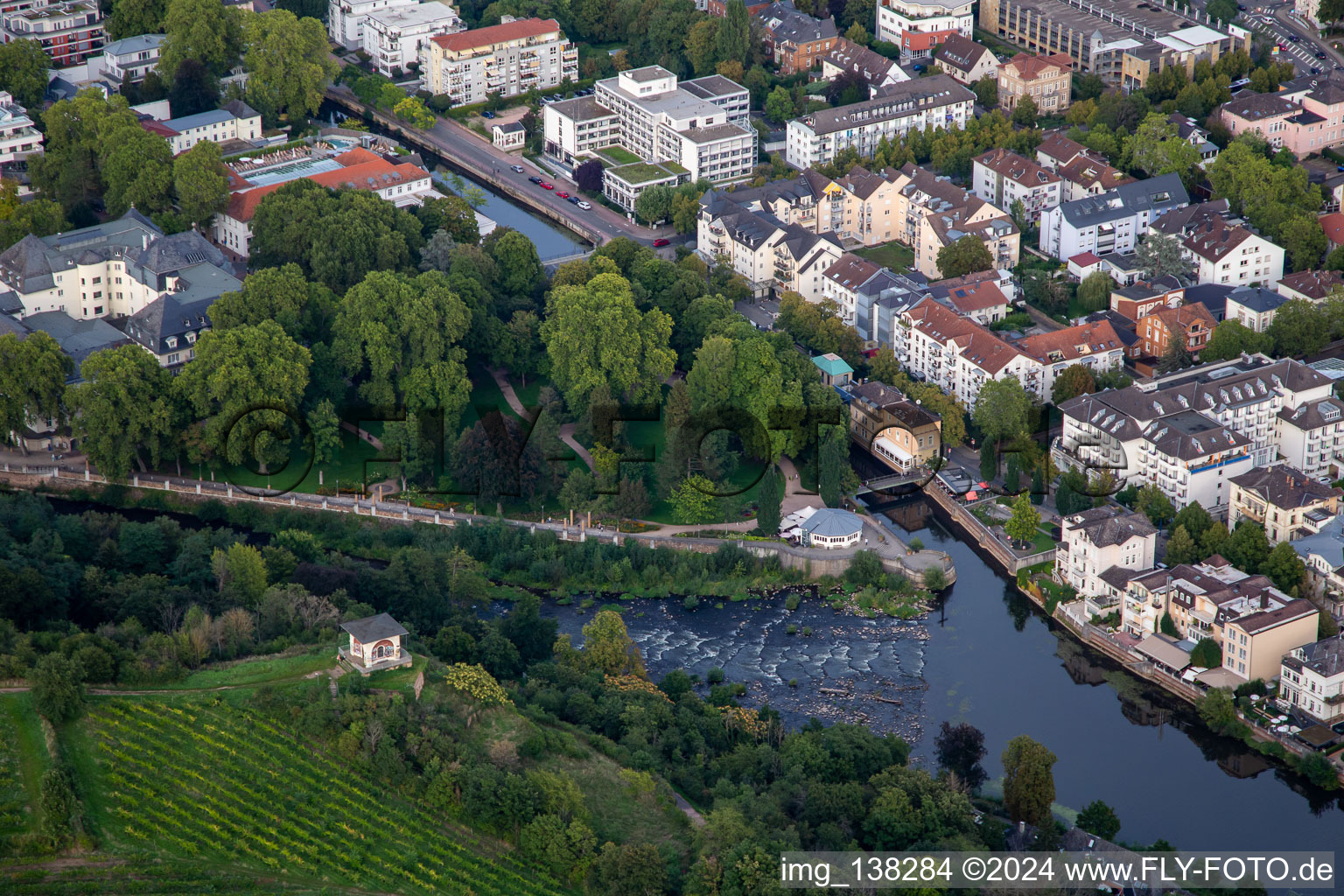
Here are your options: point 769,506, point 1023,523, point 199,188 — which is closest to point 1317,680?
point 1023,523

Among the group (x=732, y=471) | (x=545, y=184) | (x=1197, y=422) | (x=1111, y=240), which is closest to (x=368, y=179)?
(x=545, y=184)

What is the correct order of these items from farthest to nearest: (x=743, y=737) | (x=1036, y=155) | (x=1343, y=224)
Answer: (x=1036, y=155) → (x=1343, y=224) → (x=743, y=737)

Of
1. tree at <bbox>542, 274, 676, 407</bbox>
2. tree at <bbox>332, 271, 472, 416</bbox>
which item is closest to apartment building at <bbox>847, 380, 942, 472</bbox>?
tree at <bbox>542, 274, 676, 407</bbox>

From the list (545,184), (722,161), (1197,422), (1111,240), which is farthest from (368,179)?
(1197,422)

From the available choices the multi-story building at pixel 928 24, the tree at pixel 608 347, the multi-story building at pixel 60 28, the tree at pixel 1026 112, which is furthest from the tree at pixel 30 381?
the multi-story building at pixel 928 24

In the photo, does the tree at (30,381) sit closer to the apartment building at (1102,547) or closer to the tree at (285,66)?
the tree at (285,66)

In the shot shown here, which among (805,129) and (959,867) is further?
(805,129)

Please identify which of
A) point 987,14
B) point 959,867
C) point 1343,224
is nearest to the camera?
point 959,867

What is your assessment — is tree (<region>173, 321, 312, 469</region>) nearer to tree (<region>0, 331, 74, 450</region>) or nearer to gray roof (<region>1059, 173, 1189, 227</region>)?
tree (<region>0, 331, 74, 450</region>)

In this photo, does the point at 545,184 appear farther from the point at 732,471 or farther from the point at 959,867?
the point at 959,867

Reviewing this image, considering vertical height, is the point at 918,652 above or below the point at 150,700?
below
